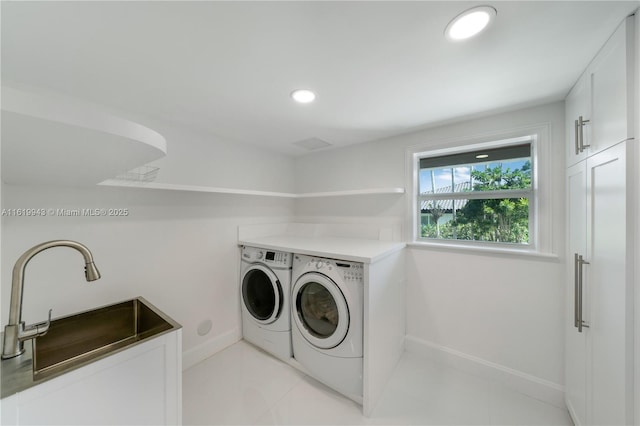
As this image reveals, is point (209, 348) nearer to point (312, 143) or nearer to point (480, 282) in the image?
point (312, 143)

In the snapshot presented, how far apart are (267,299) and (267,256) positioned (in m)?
0.49

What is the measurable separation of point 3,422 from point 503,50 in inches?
93.6

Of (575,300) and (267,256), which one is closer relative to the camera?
(575,300)

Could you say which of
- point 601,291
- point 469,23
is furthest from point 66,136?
point 601,291

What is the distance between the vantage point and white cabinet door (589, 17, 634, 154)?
94cm

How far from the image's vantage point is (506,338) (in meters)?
1.81

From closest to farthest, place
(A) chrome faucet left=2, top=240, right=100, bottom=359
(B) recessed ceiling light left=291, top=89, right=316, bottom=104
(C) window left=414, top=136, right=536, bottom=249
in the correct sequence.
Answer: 1. (A) chrome faucet left=2, top=240, right=100, bottom=359
2. (B) recessed ceiling light left=291, top=89, right=316, bottom=104
3. (C) window left=414, top=136, right=536, bottom=249

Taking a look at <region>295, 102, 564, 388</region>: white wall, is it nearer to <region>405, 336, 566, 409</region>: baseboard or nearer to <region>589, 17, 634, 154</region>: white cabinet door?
<region>405, 336, 566, 409</region>: baseboard

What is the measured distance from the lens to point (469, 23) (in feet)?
3.07

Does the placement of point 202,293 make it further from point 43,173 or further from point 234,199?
point 43,173

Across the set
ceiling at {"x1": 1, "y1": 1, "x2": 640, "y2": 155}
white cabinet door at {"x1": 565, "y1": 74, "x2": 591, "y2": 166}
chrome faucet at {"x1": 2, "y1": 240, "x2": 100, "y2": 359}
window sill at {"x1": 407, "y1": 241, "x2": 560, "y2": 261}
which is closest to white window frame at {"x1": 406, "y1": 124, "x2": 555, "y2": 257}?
window sill at {"x1": 407, "y1": 241, "x2": 560, "y2": 261}

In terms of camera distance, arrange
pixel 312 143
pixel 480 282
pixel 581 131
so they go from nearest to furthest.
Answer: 1. pixel 581 131
2. pixel 480 282
3. pixel 312 143

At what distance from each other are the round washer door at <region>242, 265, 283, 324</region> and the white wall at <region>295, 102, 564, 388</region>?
3.78 feet

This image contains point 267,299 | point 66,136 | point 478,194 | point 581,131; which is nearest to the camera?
point 66,136
